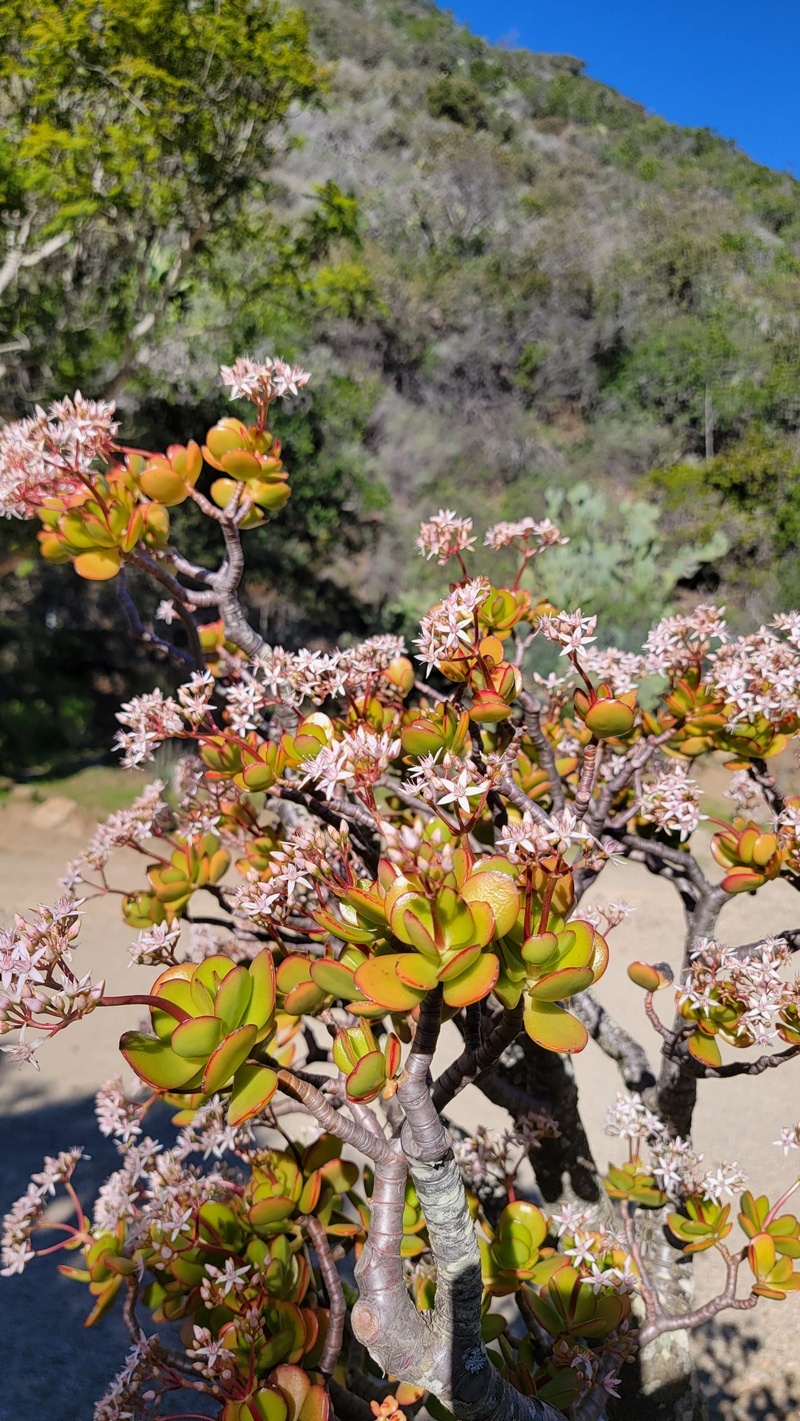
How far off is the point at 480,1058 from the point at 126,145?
763cm

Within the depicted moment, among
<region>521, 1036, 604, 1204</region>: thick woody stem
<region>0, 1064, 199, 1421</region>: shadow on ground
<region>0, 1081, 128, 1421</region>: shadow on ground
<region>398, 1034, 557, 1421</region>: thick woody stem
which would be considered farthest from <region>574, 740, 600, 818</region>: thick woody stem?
<region>0, 1081, 128, 1421</region>: shadow on ground

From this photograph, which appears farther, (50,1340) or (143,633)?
(50,1340)

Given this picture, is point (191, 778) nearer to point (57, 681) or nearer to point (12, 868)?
point (12, 868)

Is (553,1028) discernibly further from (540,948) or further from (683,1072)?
(683,1072)

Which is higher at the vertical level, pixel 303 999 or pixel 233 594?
pixel 233 594

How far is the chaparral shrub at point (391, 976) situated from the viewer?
0.81m

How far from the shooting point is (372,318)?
48.5 feet

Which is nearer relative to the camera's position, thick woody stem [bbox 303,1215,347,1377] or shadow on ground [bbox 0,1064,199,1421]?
thick woody stem [bbox 303,1215,347,1377]

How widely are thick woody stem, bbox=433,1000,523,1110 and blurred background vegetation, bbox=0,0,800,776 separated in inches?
272

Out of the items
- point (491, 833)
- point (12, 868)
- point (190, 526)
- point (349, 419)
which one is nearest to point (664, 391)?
point (349, 419)

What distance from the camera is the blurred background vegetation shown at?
672cm

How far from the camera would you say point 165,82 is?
6457 millimetres

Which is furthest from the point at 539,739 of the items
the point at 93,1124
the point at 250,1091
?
the point at 93,1124

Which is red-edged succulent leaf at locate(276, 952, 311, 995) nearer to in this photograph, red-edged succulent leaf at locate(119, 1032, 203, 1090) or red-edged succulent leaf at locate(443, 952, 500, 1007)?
red-edged succulent leaf at locate(119, 1032, 203, 1090)
